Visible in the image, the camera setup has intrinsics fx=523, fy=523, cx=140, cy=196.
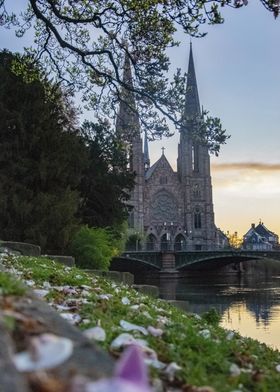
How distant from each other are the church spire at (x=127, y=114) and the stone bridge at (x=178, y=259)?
45.4 meters

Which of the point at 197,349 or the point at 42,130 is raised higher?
the point at 42,130

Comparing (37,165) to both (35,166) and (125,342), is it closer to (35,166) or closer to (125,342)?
(35,166)

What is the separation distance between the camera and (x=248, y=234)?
126 metres

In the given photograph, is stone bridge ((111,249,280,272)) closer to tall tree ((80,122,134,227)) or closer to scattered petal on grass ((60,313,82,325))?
tall tree ((80,122,134,227))

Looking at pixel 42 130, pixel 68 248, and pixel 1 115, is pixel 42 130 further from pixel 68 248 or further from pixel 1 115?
pixel 68 248

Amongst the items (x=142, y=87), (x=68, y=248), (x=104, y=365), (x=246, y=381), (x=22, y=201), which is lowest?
(x=246, y=381)

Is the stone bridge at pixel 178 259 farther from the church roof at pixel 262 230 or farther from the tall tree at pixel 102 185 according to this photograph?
the church roof at pixel 262 230

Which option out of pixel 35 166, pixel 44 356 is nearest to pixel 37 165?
pixel 35 166

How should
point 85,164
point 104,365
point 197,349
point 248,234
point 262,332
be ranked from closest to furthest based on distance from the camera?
point 104,365, point 197,349, point 262,332, point 85,164, point 248,234

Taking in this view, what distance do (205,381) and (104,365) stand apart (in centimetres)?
112

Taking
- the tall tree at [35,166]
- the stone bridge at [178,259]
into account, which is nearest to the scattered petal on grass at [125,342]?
the tall tree at [35,166]

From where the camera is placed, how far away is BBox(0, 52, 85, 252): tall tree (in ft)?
65.8

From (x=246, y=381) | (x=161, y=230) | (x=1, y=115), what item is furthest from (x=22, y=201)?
(x=161, y=230)

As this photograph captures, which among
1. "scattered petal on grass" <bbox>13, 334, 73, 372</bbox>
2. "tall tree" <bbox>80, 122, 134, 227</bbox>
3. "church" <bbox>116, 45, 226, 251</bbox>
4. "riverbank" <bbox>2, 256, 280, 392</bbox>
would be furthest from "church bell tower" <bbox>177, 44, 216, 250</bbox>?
"scattered petal on grass" <bbox>13, 334, 73, 372</bbox>
